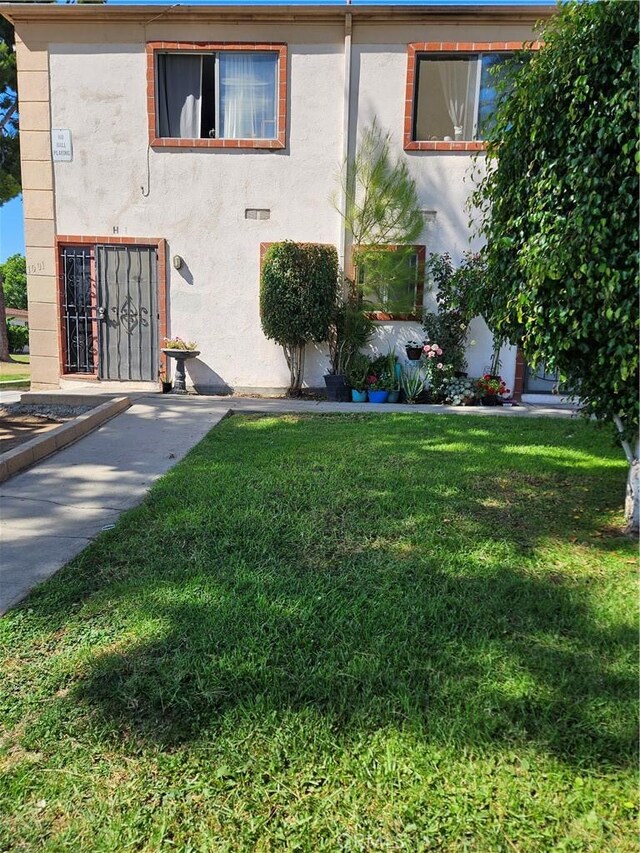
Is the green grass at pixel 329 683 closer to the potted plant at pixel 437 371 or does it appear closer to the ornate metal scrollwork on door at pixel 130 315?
the potted plant at pixel 437 371

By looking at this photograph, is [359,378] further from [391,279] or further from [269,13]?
[269,13]

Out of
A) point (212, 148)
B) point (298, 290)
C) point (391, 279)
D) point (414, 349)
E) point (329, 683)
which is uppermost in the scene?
point (212, 148)

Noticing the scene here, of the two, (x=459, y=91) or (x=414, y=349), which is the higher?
A: (x=459, y=91)

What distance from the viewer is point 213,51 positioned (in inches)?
345

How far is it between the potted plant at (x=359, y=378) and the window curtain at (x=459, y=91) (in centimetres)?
374

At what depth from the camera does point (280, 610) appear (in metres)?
2.51

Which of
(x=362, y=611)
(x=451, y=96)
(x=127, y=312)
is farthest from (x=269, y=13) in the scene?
(x=362, y=611)

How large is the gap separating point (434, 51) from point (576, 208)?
7.39 m

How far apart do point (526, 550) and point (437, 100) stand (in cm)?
797

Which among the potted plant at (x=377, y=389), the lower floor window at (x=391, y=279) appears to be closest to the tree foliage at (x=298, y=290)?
the lower floor window at (x=391, y=279)

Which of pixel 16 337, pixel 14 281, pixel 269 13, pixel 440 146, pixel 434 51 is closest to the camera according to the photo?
pixel 269 13

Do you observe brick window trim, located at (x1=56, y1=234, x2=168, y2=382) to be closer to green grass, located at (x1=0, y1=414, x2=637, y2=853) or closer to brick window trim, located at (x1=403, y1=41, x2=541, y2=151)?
brick window trim, located at (x1=403, y1=41, x2=541, y2=151)

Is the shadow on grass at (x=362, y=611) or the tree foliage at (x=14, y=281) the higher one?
the tree foliage at (x=14, y=281)

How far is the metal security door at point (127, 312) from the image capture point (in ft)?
30.2
